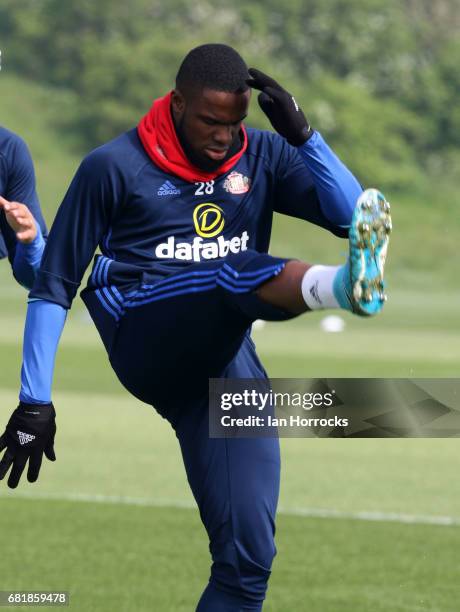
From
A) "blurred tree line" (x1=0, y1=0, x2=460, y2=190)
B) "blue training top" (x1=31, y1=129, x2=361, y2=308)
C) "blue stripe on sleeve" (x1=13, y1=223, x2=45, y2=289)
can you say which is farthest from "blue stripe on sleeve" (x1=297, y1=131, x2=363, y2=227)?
"blurred tree line" (x1=0, y1=0, x2=460, y2=190)

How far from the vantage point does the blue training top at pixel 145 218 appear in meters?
6.21

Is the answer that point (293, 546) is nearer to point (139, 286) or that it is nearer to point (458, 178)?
point (139, 286)

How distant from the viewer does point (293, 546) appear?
34.9 feet

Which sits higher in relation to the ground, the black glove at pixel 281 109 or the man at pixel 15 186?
the man at pixel 15 186

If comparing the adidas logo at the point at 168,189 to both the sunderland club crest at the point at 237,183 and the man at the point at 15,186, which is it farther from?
the man at the point at 15,186

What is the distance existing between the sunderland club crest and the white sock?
1.28 meters

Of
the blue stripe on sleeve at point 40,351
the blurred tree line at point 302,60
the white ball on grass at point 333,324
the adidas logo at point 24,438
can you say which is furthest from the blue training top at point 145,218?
the blurred tree line at point 302,60

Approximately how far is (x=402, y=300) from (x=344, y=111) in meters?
18.9

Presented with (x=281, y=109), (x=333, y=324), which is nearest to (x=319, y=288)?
(x=281, y=109)

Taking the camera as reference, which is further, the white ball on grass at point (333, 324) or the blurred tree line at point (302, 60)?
the blurred tree line at point (302, 60)

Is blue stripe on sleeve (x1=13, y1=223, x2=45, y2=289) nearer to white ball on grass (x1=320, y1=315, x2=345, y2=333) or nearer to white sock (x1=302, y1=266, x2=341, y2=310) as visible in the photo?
white sock (x1=302, y1=266, x2=341, y2=310)

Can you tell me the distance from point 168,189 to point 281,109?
60 cm

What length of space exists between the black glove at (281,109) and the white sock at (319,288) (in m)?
1.04

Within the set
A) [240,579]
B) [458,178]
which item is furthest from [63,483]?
[458,178]
